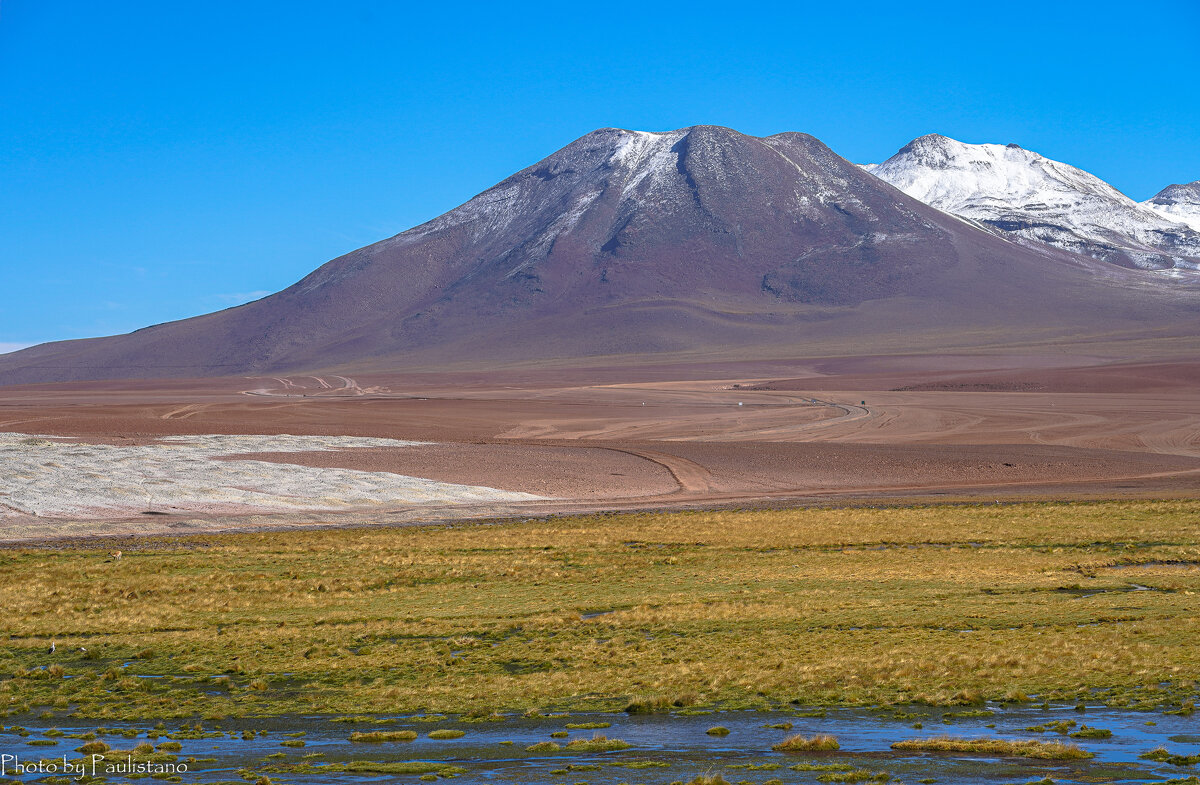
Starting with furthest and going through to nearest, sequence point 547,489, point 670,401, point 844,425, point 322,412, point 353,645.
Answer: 1. point 670,401
2. point 322,412
3. point 844,425
4. point 547,489
5. point 353,645

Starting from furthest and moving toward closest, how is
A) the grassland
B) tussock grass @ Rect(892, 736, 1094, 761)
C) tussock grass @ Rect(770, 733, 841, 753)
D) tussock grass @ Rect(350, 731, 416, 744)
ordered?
the grassland < tussock grass @ Rect(350, 731, 416, 744) < tussock grass @ Rect(770, 733, 841, 753) < tussock grass @ Rect(892, 736, 1094, 761)

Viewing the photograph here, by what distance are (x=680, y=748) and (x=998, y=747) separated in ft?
10.8

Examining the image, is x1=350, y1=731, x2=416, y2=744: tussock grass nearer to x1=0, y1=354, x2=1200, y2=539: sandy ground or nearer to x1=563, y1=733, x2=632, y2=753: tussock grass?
x1=563, y1=733, x2=632, y2=753: tussock grass

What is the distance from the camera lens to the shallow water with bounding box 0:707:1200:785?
10734 mm

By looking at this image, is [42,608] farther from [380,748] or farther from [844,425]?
[844,425]

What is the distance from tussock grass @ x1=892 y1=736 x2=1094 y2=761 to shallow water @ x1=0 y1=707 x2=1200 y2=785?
145mm

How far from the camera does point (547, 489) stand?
4581cm

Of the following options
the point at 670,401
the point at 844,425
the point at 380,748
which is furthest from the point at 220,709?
the point at 670,401

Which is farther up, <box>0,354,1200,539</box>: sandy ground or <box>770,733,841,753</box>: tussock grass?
<box>0,354,1200,539</box>: sandy ground

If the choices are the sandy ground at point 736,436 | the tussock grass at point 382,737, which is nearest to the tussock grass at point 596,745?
the tussock grass at point 382,737

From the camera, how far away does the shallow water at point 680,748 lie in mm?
10734

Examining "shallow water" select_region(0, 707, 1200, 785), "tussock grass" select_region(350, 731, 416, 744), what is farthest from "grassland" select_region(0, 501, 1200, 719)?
"tussock grass" select_region(350, 731, 416, 744)

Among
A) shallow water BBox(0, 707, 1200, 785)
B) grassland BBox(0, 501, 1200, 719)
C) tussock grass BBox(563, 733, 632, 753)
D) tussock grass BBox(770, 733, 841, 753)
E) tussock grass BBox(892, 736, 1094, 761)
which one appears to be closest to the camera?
shallow water BBox(0, 707, 1200, 785)

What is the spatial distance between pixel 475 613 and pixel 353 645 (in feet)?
10.1
